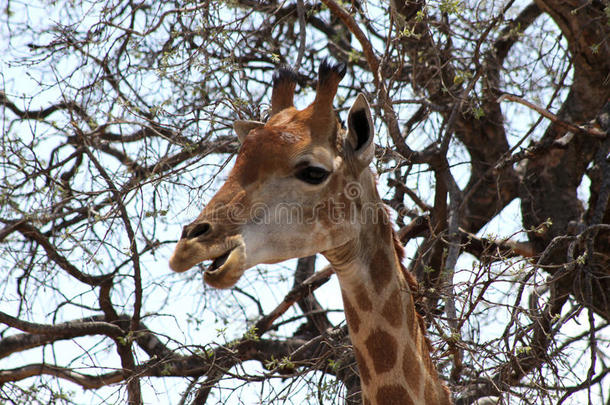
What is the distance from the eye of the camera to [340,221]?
3.40m

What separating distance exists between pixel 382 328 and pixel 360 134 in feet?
3.13

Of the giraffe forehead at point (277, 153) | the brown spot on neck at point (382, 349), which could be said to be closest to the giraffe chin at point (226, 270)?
the giraffe forehead at point (277, 153)

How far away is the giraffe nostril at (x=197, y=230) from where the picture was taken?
9.43 ft

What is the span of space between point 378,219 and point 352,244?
251 millimetres

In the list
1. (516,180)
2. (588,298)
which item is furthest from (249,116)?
(516,180)

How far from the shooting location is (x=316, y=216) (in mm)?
3305

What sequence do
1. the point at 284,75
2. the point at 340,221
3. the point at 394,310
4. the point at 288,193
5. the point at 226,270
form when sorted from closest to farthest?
the point at 226,270 → the point at 288,193 → the point at 340,221 → the point at 394,310 → the point at 284,75

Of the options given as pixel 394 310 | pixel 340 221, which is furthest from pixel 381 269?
pixel 340 221

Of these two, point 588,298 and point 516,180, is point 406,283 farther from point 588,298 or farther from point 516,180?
point 516,180

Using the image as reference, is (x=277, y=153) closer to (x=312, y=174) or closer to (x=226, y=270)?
(x=312, y=174)

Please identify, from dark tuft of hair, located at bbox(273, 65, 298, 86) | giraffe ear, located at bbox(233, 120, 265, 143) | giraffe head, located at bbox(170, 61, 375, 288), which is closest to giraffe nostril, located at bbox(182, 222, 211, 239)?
giraffe head, located at bbox(170, 61, 375, 288)

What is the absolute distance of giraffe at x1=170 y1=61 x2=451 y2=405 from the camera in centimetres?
316

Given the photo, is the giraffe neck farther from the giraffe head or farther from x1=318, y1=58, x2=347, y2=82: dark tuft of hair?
x1=318, y1=58, x2=347, y2=82: dark tuft of hair

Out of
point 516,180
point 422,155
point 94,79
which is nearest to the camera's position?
point 422,155
